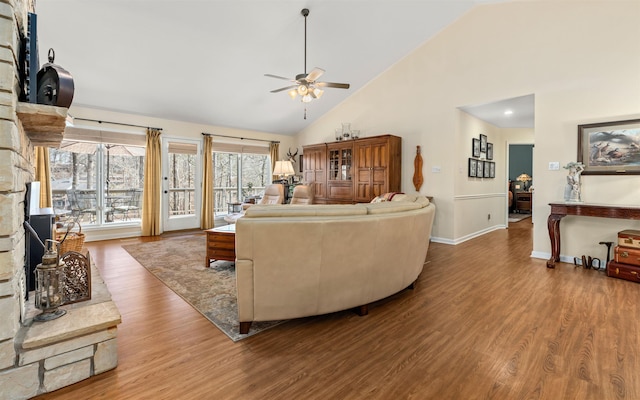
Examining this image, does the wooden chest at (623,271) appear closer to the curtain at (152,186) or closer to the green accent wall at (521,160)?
the curtain at (152,186)

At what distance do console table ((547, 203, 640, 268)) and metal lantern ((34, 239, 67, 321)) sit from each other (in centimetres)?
492

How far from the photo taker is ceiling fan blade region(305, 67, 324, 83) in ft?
11.4

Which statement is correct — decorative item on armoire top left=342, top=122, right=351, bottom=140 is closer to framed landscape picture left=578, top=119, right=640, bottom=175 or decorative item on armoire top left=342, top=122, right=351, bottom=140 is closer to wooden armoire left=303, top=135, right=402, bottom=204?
wooden armoire left=303, top=135, right=402, bottom=204

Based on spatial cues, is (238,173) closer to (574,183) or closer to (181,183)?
(181,183)

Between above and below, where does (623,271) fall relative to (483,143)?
below

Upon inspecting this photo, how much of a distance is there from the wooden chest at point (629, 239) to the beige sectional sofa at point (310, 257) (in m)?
2.93

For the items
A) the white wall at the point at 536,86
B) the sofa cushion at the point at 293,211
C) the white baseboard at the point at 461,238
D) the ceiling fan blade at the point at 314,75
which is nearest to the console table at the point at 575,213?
the white wall at the point at 536,86

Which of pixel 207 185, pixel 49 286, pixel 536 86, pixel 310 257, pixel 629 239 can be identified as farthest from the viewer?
pixel 207 185

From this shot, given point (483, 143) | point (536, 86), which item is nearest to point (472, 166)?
point (483, 143)

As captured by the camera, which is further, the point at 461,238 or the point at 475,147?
the point at 475,147

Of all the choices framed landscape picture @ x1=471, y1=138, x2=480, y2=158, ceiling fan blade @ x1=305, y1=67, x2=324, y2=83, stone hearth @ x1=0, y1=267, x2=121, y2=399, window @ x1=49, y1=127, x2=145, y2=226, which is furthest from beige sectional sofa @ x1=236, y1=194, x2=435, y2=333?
window @ x1=49, y1=127, x2=145, y2=226

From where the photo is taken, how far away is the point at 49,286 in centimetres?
164

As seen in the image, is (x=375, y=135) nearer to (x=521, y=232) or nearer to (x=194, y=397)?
(x=521, y=232)

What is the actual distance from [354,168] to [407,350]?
450 centimetres
